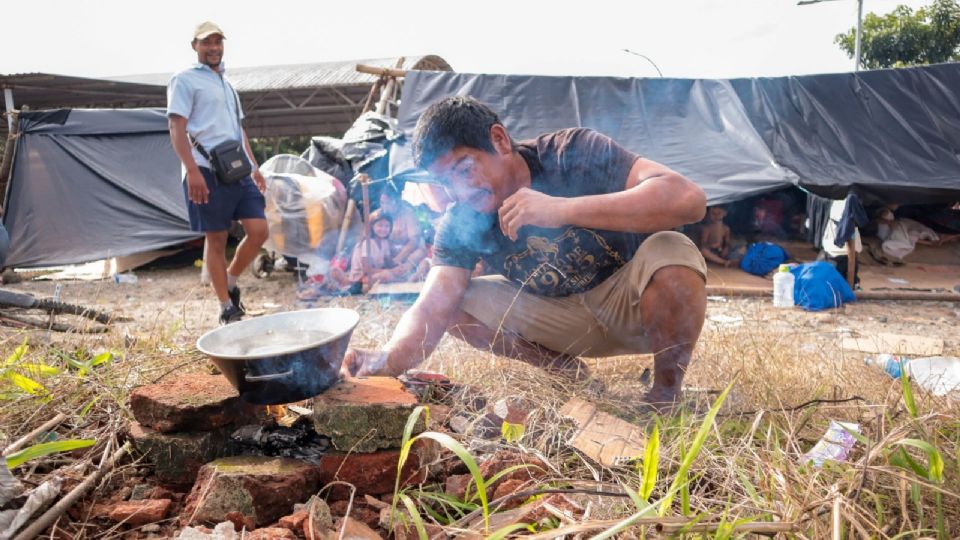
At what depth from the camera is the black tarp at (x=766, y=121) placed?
21.2 ft

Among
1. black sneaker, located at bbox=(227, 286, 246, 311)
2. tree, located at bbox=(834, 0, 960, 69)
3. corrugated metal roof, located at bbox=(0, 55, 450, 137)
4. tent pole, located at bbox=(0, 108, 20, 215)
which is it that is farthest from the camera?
tree, located at bbox=(834, 0, 960, 69)

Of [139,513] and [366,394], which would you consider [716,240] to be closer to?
[366,394]

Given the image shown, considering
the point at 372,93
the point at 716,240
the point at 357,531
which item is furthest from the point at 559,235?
the point at 372,93

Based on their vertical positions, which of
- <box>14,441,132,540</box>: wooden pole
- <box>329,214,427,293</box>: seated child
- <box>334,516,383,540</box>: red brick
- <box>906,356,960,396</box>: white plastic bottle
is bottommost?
<box>329,214,427,293</box>: seated child

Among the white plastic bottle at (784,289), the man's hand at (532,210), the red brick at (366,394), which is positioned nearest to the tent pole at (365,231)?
the white plastic bottle at (784,289)

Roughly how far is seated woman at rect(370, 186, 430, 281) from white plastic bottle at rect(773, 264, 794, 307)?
321 cm

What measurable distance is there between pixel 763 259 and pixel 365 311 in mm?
4368

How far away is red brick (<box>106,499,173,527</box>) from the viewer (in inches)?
56.1

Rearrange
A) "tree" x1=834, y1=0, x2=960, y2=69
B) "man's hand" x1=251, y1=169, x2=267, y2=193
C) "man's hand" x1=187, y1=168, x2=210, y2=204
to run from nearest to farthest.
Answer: "man's hand" x1=187, y1=168, x2=210, y2=204
"man's hand" x1=251, y1=169, x2=267, y2=193
"tree" x1=834, y1=0, x2=960, y2=69

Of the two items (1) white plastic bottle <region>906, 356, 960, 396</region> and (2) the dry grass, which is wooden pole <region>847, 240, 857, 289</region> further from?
(2) the dry grass

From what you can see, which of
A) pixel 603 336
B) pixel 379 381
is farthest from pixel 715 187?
pixel 379 381

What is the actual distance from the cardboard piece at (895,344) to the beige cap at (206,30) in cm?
439

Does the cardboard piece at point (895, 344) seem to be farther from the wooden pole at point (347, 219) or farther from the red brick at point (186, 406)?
the wooden pole at point (347, 219)

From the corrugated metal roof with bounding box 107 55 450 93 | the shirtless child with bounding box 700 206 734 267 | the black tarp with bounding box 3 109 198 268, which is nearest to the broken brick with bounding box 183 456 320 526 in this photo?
the shirtless child with bounding box 700 206 734 267
